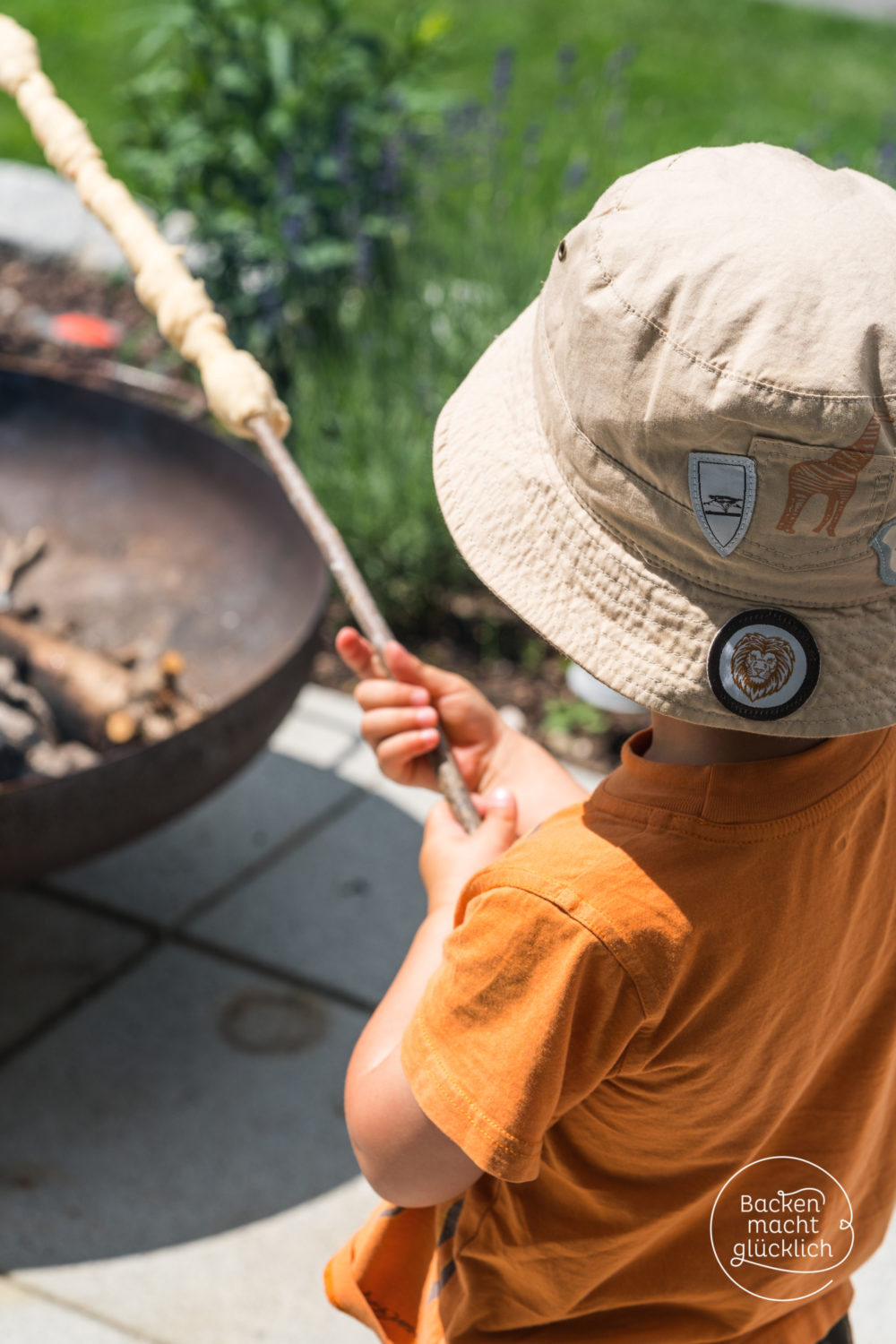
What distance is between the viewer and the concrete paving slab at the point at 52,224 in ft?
16.9

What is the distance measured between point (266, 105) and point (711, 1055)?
3.59m

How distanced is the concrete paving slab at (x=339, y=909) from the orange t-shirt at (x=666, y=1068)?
1100mm

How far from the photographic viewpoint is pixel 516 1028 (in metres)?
0.97

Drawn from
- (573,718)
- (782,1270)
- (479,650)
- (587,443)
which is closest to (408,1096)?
(782,1270)

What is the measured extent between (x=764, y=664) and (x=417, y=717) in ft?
1.90

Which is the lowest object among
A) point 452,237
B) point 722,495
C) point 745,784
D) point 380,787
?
point 380,787

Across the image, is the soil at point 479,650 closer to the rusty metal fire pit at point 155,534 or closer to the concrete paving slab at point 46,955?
the rusty metal fire pit at point 155,534

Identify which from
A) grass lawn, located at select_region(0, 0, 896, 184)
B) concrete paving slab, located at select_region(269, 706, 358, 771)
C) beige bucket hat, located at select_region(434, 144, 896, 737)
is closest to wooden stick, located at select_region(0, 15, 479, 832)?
beige bucket hat, located at select_region(434, 144, 896, 737)

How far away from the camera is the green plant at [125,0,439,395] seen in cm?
379

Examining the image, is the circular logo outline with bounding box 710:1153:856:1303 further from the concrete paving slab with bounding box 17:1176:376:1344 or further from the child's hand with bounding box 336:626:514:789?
the concrete paving slab with bounding box 17:1176:376:1344

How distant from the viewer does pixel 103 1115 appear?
2107 millimetres

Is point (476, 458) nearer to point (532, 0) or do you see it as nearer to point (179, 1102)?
point (179, 1102)

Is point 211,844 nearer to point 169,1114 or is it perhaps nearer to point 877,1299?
point 169,1114

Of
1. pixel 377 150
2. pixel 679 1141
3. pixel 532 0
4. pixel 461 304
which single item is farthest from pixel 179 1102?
pixel 532 0
